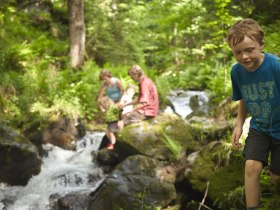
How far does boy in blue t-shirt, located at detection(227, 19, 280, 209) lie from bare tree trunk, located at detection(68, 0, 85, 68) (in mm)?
10553

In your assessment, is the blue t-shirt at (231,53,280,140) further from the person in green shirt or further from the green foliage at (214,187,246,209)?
the person in green shirt

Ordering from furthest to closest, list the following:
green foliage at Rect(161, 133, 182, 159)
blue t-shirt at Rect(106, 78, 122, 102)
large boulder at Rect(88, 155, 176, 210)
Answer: blue t-shirt at Rect(106, 78, 122, 102) < green foliage at Rect(161, 133, 182, 159) < large boulder at Rect(88, 155, 176, 210)

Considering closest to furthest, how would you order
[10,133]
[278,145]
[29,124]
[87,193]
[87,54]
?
1. [278,145]
2. [87,193]
3. [10,133]
4. [29,124]
5. [87,54]

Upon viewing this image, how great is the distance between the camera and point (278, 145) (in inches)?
105

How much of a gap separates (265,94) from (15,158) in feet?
18.2

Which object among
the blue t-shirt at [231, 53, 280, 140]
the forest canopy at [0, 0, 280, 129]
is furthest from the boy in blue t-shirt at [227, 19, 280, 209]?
the forest canopy at [0, 0, 280, 129]

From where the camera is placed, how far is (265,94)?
8.82 feet

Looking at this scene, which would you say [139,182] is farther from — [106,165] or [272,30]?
[272,30]

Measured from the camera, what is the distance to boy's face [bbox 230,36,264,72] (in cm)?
251

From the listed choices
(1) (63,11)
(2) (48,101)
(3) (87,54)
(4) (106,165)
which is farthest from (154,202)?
(1) (63,11)

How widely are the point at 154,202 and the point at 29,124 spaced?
16.9ft

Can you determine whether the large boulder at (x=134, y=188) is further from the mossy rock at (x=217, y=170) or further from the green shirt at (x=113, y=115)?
the green shirt at (x=113, y=115)

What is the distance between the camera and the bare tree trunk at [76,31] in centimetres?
1236

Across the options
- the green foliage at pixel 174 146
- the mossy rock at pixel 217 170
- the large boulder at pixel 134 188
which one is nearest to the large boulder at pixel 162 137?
the green foliage at pixel 174 146
